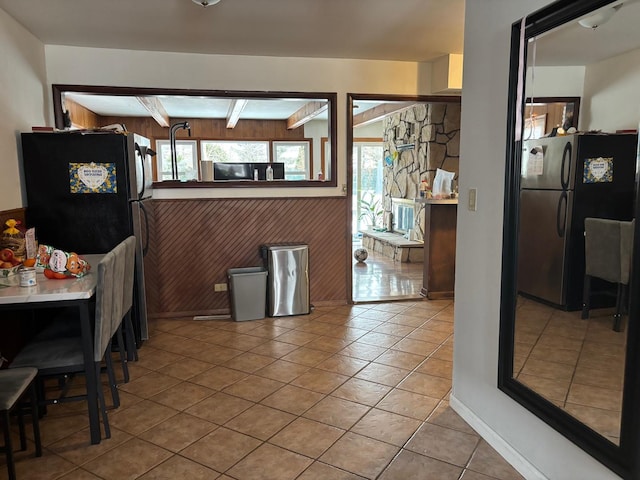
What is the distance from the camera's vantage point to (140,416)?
256 cm

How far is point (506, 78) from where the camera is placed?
80.1 inches

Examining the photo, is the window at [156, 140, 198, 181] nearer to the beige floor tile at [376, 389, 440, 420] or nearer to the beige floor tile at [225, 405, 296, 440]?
the beige floor tile at [225, 405, 296, 440]

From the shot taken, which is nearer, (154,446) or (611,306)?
(611,306)

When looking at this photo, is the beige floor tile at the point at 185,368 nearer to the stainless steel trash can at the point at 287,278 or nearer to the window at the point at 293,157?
the stainless steel trash can at the point at 287,278

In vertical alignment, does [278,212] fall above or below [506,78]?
below

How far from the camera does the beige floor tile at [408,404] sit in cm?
256

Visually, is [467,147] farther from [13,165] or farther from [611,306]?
[13,165]

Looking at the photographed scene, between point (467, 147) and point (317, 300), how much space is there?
273cm

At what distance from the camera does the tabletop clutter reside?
2.43 meters

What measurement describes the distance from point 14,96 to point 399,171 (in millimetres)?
5776

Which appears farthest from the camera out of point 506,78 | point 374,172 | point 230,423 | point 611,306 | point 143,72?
point 374,172

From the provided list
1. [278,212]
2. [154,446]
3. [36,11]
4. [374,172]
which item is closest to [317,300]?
[278,212]

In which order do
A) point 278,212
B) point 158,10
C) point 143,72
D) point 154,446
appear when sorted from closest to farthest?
point 154,446 < point 158,10 < point 143,72 < point 278,212

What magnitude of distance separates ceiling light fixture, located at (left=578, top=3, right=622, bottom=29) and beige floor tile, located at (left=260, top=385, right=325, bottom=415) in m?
2.27
